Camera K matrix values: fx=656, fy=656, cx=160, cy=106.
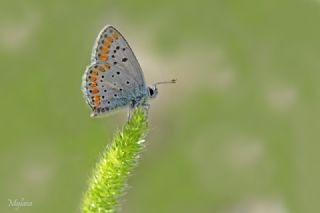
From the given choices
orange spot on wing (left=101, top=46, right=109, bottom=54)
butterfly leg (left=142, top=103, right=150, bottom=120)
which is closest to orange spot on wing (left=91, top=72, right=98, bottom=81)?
orange spot on wing (left=101, top=46, right=109, bottom=54)

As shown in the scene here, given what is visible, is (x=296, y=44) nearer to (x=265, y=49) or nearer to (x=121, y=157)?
(x=265, y=49)

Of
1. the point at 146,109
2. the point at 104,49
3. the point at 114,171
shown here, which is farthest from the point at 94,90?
the point at 114,171

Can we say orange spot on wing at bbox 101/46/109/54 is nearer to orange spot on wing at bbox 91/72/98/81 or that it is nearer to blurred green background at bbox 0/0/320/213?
orange spot on wing at bbox 91/72/98/81

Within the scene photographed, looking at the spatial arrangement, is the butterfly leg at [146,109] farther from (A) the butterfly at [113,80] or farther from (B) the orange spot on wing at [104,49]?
(B) the orange spot on wing at [104,49]

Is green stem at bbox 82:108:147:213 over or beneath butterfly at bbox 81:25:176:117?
beneath

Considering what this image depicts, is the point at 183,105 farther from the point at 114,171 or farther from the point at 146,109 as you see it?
the point at 114,171

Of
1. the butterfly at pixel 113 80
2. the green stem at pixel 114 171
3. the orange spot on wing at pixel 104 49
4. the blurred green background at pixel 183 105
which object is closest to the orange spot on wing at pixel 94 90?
the butterfly at pixel 113 80

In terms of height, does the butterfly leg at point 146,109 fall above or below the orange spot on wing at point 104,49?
below
